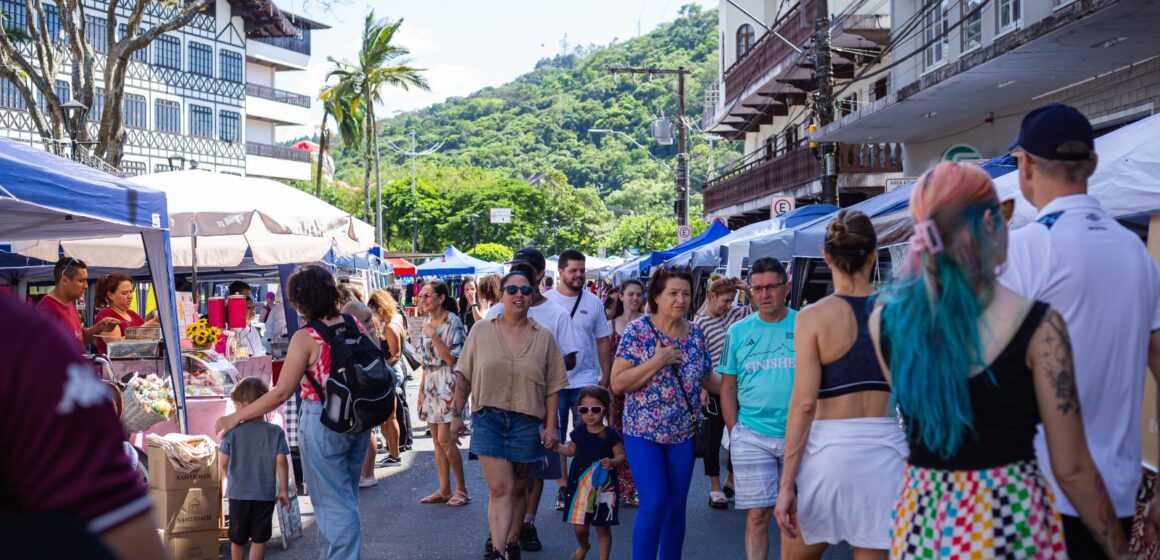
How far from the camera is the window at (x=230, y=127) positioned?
2130 inches

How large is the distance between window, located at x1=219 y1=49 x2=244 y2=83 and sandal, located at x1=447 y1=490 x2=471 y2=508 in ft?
159

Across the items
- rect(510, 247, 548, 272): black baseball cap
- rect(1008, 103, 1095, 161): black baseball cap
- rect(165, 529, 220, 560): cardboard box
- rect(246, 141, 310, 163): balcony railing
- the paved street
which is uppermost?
rect(246, 141, 310, 163): balcony railing

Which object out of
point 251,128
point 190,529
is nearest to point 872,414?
point 190,529

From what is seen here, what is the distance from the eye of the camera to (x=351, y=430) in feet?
20.7

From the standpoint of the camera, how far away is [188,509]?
7.23 meters

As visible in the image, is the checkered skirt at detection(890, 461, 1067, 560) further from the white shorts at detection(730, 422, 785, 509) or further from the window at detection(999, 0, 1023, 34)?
the window at detection(999, 0, 1023, 34)

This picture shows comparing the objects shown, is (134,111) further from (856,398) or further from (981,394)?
(981,394)

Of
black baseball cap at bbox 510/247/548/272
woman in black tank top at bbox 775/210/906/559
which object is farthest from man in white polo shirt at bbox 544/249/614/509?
woman in black tank top at bbox 775/210/906/559

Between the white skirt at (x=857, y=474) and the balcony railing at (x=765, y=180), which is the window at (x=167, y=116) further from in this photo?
the white skirt at (x=857, y=474)

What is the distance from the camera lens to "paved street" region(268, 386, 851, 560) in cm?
795

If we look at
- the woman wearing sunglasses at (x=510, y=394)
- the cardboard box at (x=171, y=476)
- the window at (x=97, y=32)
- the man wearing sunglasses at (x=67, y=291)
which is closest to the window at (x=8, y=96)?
the window at (x=97, y=32)

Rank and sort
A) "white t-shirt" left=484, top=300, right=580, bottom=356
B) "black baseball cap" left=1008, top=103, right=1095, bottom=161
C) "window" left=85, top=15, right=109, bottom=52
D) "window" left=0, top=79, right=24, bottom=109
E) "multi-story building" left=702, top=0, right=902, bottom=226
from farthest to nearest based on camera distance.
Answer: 1. "window" left=85, top=15, right=109, bottom=52
2. "window" left=0, top=79, right=24, bottom=109
3. "multi-story building" left=702, top=0, right=902, bottom=226
4. "white t-shirt" left=484, top=300, right=580, bottom=356
5. "black baseball cap" left=1008, top=103, right=1095, bottom=161

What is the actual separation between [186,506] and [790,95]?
104 ft

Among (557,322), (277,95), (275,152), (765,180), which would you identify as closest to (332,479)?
(557,322)
